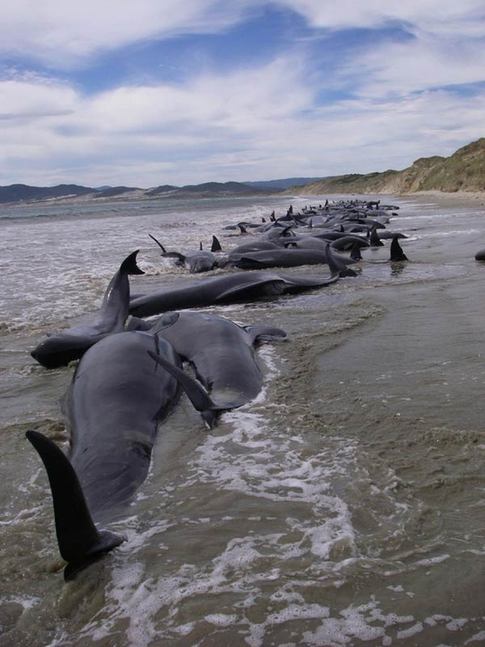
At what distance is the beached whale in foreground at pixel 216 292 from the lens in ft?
28.6

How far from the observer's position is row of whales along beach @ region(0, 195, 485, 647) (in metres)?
2.39

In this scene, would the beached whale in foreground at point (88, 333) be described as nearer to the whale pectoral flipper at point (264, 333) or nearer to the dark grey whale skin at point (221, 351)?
the dark grey whale skin at point (221, 351)

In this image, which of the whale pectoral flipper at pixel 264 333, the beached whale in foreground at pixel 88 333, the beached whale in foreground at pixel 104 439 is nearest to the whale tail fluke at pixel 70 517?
the beached whale in foreground at pixel 104 439

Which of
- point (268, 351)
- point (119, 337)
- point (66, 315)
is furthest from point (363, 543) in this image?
point (66, 315)

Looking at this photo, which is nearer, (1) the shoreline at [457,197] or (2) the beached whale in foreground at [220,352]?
(2) the beached whale in foreground at [220,352]

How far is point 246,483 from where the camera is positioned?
3469 millimetres

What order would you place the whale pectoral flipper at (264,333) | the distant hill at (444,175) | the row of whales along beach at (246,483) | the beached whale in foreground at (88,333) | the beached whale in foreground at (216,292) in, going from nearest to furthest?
A: the row of whales along beach at (246,483) < the beached whale in foreground at (88,333) < the whale pectoral flipper at (264,333) < the beached whale in foreground at (216,292) < the distant hill at (444,175)

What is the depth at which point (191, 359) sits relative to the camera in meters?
5.75

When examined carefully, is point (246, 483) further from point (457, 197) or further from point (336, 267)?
point (457, 197)

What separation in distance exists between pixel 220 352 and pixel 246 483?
7.40ft

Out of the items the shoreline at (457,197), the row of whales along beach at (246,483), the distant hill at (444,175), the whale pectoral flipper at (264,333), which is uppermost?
the distant hill at (444,175)

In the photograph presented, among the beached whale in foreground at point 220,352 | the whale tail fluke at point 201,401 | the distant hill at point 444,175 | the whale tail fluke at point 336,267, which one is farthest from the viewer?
the distant hill at point 444,175

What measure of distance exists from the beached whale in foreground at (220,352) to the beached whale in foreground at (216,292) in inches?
80.2

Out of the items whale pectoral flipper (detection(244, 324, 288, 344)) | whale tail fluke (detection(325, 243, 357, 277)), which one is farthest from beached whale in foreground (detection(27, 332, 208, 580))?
whale tail fluke (detection(325, 243, 357, 277))
